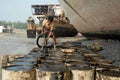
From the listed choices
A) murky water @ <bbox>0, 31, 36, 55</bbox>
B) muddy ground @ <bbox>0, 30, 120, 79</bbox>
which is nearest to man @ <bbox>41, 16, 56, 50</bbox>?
muddy ground @ <bbox>0, 30, 120, 79</bbox>

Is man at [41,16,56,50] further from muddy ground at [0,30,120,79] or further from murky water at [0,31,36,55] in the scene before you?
murky water at [0,31,36,55]

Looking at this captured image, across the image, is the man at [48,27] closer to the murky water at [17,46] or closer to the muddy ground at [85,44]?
the muddy ground at [85,44]

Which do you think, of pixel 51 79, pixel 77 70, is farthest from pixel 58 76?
pixel 77 70

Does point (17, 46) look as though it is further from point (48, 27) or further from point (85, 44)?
point (48, 27)

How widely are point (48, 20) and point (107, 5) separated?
12.5 feet

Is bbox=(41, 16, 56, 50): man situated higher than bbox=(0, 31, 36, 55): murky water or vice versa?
bbox=(41, 16, 56, 50): man

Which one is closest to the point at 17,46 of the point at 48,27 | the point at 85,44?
the point at 85,44

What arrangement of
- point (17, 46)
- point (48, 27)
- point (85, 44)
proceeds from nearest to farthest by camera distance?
point (48, 27) < point (85, 44) < point (17, 46)

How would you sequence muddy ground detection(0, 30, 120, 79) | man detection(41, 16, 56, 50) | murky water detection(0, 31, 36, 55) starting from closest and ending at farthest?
muddy ground detection(0, 30, 120, 79) → man detection(41, 16, 56, 50) → murky water detection(0, 31, 36, 55)

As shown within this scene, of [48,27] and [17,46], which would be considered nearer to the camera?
[48,27]

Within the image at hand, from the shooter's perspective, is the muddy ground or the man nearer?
the muddy ground

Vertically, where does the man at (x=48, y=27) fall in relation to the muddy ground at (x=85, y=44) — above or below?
above

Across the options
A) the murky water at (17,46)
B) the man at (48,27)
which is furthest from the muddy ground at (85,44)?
the man at (48,27)

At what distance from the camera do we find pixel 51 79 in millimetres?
3322
